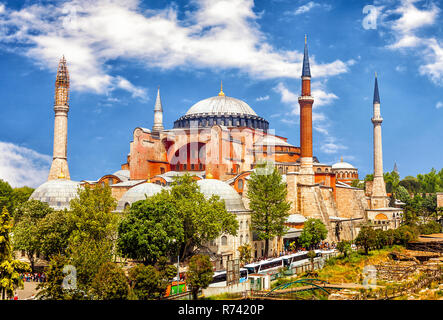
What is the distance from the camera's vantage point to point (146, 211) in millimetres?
23406

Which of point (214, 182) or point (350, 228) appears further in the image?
point (350, 228)

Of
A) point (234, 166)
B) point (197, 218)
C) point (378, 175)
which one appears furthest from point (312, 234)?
point (378, 175)

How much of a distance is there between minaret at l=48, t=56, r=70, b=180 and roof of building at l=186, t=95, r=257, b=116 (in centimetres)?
1424

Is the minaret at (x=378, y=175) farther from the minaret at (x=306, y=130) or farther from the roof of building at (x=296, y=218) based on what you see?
the roof of building at (x=296, y=218)

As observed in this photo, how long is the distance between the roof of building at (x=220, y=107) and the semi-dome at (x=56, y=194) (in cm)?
1982

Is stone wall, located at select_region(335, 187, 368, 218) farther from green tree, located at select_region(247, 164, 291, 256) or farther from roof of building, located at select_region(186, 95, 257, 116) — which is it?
green tree, located at select_region(247, 164, 291, 256)

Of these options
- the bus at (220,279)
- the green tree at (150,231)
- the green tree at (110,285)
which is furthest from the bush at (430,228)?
the green tree at (110,285)

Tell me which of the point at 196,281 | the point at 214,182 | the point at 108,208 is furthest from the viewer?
the point at 214,182

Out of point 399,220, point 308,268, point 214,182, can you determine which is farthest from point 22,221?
A: point 399,220

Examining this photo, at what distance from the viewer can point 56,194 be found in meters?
33.0

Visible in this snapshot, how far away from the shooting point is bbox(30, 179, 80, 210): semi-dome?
32731 mm


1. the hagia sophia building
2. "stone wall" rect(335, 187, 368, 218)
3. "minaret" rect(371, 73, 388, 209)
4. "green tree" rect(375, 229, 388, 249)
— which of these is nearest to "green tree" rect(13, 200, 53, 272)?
the hagia sophia building
